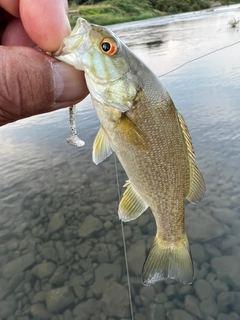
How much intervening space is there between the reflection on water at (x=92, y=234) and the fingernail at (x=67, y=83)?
1845 mm

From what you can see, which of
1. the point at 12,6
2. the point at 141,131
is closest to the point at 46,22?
the point at 12,6

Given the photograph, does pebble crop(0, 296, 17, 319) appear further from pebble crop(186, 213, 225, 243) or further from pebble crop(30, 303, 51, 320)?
pebble crop(186, 213, 225, 243)

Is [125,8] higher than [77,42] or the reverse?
the reverse

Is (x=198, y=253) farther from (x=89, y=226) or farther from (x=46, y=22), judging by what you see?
(x=46, y=22)

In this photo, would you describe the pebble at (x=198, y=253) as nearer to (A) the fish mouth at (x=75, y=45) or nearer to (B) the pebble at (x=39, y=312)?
(B) the pebble at (x=39, y=312)

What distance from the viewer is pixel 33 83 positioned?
175 centimetres

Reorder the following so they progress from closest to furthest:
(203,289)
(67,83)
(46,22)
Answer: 1. (46,22)
2. (67,83)
3. (203,289)

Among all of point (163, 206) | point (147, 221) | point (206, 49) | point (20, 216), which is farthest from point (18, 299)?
point (206, 49)

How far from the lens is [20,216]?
3.84 m

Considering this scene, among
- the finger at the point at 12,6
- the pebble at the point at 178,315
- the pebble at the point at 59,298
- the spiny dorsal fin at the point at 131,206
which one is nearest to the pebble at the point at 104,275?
the pebble at the point at 59,298

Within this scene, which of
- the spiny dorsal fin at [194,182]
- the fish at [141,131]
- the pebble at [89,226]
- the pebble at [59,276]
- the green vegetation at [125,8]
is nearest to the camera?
the fish at [141,131]

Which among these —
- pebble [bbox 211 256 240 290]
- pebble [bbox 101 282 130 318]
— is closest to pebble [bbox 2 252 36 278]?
pebble [bbox 101 282 130 318]

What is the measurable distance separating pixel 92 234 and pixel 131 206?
1623 mm

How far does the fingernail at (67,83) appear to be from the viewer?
1762mm
